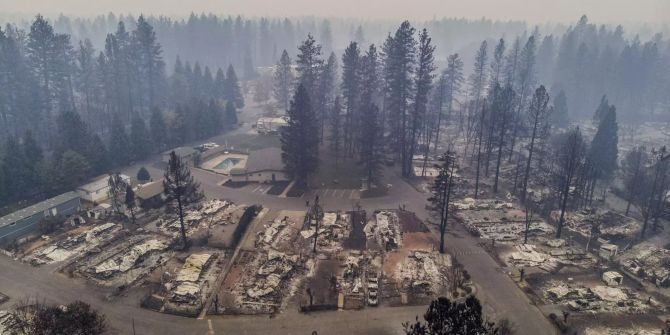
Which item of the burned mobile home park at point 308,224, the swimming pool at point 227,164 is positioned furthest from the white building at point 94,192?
the swimming pool at point 227,164

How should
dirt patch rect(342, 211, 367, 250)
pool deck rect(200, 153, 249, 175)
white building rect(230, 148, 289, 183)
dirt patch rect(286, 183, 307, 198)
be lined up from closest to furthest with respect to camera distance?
dirt patch rect(342, 211, 367, 250), dirt patch rect(286, 183, 307, 198), white building rect(230, 148, 289, 183), pool deck rect(200, 153, 249, 175)

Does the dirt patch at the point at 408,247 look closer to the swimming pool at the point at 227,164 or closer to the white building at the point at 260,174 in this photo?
the white building at the point at 260,174

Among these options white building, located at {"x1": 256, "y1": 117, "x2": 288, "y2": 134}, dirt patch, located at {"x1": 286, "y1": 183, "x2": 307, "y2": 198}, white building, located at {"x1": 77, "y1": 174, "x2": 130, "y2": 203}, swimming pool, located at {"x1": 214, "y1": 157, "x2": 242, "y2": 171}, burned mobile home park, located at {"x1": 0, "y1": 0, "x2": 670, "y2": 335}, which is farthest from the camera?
white building, located at {"x1": 256, "y1": 117, "x2": 288, "y2": 134}

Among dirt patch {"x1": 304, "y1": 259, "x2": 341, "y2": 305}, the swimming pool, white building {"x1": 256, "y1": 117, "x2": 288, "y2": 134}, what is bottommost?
dirt patch {"x1": 304, "y1": 259, "x2": 341, "y2": 305}

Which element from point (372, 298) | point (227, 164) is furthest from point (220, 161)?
point (372, 298)

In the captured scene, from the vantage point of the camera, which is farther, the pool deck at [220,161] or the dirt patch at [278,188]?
the pool deck at [220,161]

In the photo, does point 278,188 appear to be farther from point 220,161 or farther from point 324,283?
point 324,283

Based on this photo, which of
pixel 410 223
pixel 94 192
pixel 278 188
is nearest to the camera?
pixel 410 223

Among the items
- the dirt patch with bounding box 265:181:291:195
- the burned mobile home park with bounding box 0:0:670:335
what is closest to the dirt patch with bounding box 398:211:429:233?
the burned mobile home park with bounding box 0:0:670:335

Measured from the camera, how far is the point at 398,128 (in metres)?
76.8

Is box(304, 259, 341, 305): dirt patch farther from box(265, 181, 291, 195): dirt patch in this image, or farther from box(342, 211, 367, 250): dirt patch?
box(265, 181, 291, 195): dirt patch

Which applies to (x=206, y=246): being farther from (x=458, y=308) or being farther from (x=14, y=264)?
(x=458, y=308)

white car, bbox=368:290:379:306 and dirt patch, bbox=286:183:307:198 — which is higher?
dirt patch, bbox=286:183:307:198

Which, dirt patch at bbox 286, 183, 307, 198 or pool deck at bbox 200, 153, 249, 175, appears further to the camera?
pool deck at bbox 200, 153, 249, 175
